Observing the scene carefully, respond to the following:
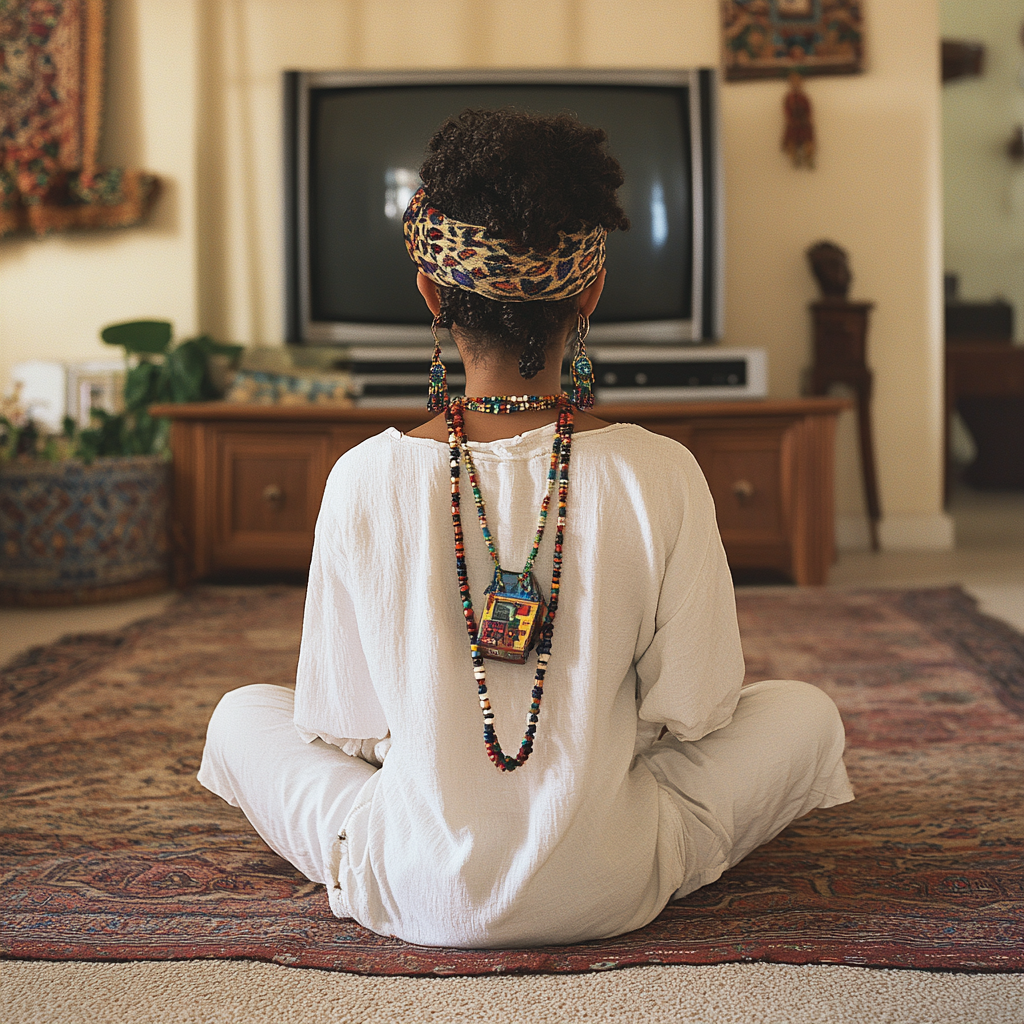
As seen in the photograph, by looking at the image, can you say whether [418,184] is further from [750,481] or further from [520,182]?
[520,182]

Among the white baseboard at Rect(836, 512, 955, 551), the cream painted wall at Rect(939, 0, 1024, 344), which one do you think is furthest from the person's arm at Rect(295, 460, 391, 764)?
the cream painted wall at Rect(939, 0, 1024, 344)

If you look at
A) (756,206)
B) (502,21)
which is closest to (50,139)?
(502,21)

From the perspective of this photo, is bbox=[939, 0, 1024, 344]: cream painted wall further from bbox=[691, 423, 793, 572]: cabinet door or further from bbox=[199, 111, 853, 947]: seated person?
bbox=[199, 111, 853, 947]: seated person

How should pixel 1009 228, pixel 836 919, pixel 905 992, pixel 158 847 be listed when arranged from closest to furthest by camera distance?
pixel 905 992 < pixel 836 919 < pixel 158 847 < pixel 1009 228

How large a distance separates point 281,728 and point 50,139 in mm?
3442

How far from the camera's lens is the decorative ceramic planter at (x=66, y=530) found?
3184mm

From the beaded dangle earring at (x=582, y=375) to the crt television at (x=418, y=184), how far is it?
8.45 ft

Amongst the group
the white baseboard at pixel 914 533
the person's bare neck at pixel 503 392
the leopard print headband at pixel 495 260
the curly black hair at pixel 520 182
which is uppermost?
the curly black hair at pixel 520 182

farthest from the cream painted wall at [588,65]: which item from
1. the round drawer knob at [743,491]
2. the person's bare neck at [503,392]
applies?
the person's bare neck at [503,392]

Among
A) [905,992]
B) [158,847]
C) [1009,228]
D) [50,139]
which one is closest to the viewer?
[905,992]

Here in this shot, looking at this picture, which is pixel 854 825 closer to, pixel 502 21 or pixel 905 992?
pixel 905 992

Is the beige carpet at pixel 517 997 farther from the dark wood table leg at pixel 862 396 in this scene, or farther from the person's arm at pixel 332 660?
the dark wood table leg at pixel 862 396

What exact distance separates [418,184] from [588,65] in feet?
2.95

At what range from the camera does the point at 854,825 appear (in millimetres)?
1470
